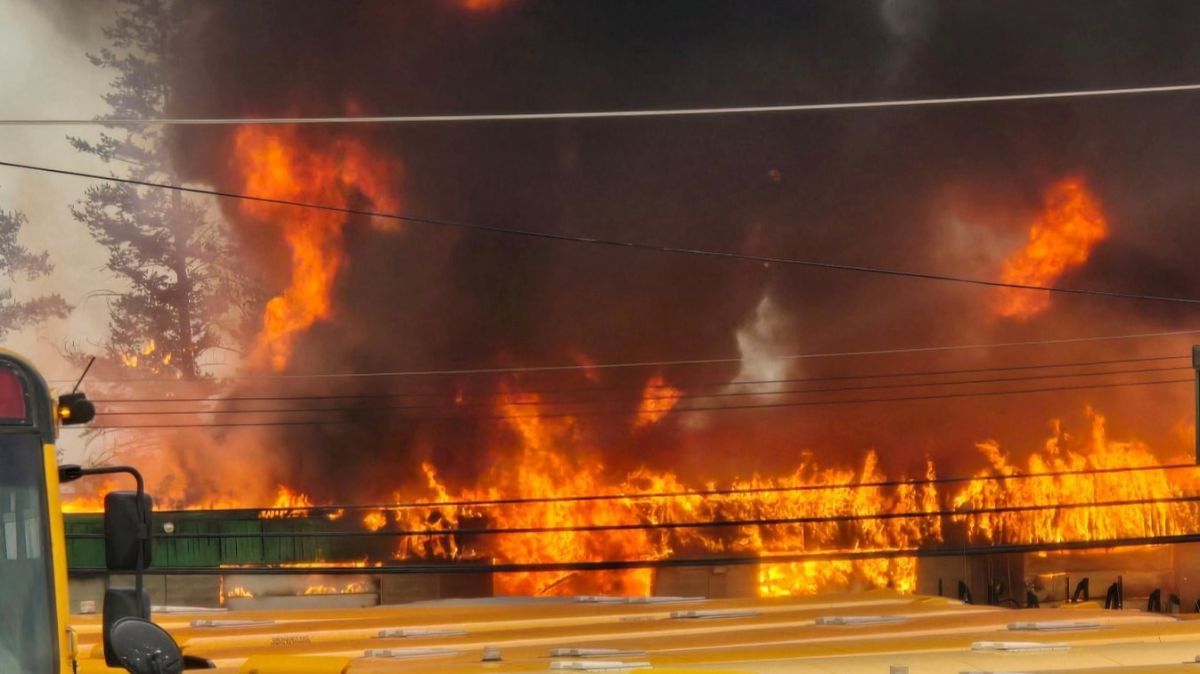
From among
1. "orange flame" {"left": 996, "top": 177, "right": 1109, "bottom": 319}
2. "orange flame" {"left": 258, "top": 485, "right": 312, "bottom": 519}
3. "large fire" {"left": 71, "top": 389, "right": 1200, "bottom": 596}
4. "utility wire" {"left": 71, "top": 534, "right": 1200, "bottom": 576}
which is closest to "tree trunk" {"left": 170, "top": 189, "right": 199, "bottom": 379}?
"orange flame" {"left": 258, "top": 485, "right": 312, "bottom": 519}

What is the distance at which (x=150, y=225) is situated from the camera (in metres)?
24.8

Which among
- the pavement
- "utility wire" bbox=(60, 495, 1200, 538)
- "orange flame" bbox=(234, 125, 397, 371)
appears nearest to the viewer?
the pavement

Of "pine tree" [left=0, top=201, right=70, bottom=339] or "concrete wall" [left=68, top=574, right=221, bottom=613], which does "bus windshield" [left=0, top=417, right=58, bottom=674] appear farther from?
"pine tree" [left=0, top=201, right=70, bottom=339]

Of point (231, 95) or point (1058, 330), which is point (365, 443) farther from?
point (1058, 330)

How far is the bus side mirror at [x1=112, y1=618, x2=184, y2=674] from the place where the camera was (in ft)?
Result: 14.2

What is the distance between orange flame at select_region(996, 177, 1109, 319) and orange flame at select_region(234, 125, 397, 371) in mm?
11956

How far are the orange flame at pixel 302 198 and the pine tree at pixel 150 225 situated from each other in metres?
1.00

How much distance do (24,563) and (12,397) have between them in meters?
0.58

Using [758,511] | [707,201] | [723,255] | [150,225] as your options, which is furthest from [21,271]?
[758,511]

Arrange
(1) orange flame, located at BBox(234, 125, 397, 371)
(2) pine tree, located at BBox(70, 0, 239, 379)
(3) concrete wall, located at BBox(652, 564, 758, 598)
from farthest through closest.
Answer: (1) orange flame, located at BBox(234, 125, 397, 371), (2) pine tree, located at BBox(70, 0, 239, 379), (3) concrete wall, located at BBox(652, 564, 758, 598)

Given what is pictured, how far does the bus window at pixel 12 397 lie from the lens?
181 inches

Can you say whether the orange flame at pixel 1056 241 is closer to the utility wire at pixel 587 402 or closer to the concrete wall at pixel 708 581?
the utility wire at pixel 587 402

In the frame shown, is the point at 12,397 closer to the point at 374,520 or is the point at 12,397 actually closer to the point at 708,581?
the point at 374,520

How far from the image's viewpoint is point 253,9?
82.1 ft
